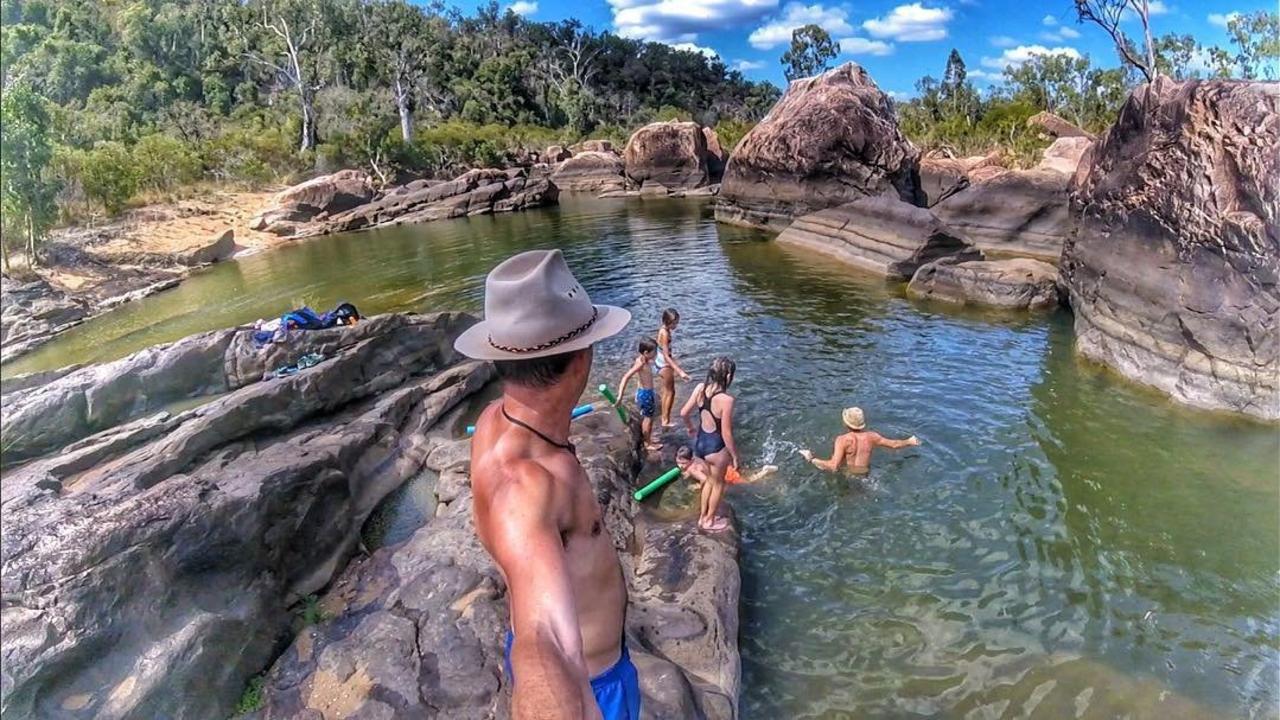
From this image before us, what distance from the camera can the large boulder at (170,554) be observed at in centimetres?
471

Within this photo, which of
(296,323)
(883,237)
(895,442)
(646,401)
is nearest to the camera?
(895,442)

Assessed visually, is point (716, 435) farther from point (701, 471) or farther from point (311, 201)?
point (311, 201)

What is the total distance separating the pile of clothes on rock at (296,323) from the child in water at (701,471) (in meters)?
7.27

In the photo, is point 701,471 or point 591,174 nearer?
point 701,471

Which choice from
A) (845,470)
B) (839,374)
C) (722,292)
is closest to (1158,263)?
(839,374)

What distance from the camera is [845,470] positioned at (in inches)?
358

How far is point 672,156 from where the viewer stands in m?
49.2

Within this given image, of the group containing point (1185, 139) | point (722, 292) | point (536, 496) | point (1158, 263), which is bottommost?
point (722, 292)

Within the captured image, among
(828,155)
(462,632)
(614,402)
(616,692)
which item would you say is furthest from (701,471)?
(828,155)

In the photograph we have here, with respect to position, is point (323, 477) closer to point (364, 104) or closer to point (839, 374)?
point (839, 374)

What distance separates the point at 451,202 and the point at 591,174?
15808 mm

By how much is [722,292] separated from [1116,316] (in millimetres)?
9713

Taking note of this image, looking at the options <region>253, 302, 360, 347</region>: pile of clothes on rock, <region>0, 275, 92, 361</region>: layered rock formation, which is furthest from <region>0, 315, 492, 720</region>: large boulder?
<region>0, 275, 92, 361</region>: layered rock formation

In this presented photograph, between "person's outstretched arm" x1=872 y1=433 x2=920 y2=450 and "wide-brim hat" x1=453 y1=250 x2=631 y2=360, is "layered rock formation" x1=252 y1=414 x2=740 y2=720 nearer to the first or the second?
"person's outstretched arm" x1=872 y1=433 x2=920 y2=450
